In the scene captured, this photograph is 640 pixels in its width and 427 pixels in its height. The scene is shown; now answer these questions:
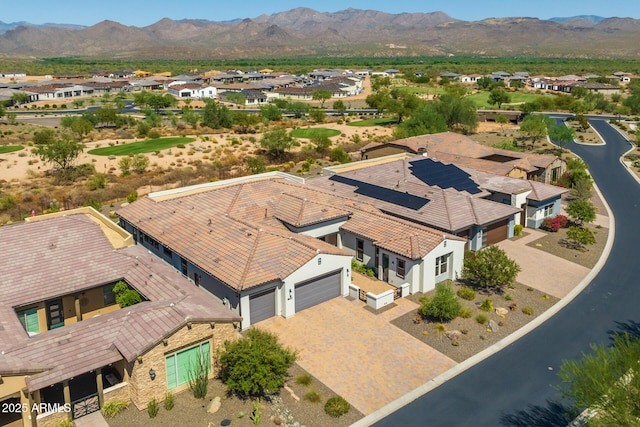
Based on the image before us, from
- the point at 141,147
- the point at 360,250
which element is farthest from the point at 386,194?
the point at 141,147

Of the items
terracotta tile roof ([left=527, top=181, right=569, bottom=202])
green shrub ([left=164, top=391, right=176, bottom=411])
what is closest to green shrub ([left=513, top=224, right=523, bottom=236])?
terracotta tile roof ([left=527, top=181, right=569, bottom=202])

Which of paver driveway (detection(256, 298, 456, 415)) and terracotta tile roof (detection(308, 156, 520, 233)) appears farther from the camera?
terracotta tile roof (detection(308, 156, 520, 233))

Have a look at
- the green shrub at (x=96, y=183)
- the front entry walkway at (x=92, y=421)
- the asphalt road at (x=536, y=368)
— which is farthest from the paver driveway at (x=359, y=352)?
the green shrub at (x=96, y=183)

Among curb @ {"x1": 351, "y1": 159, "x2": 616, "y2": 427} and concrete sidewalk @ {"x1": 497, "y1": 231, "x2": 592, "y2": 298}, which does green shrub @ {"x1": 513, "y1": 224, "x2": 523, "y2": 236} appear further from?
curb @ {"x1": 351, "y1": 159, "x2": 616, "y2": 427}

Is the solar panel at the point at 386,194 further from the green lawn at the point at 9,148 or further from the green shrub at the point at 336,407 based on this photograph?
the green lawn at the point at 9,148

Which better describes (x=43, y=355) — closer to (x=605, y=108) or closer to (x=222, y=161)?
(x=222, y=161)

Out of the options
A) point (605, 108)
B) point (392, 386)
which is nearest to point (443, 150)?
point (392, 386)

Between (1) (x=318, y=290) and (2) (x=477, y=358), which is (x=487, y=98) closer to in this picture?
(1) (x=318, y=290)
